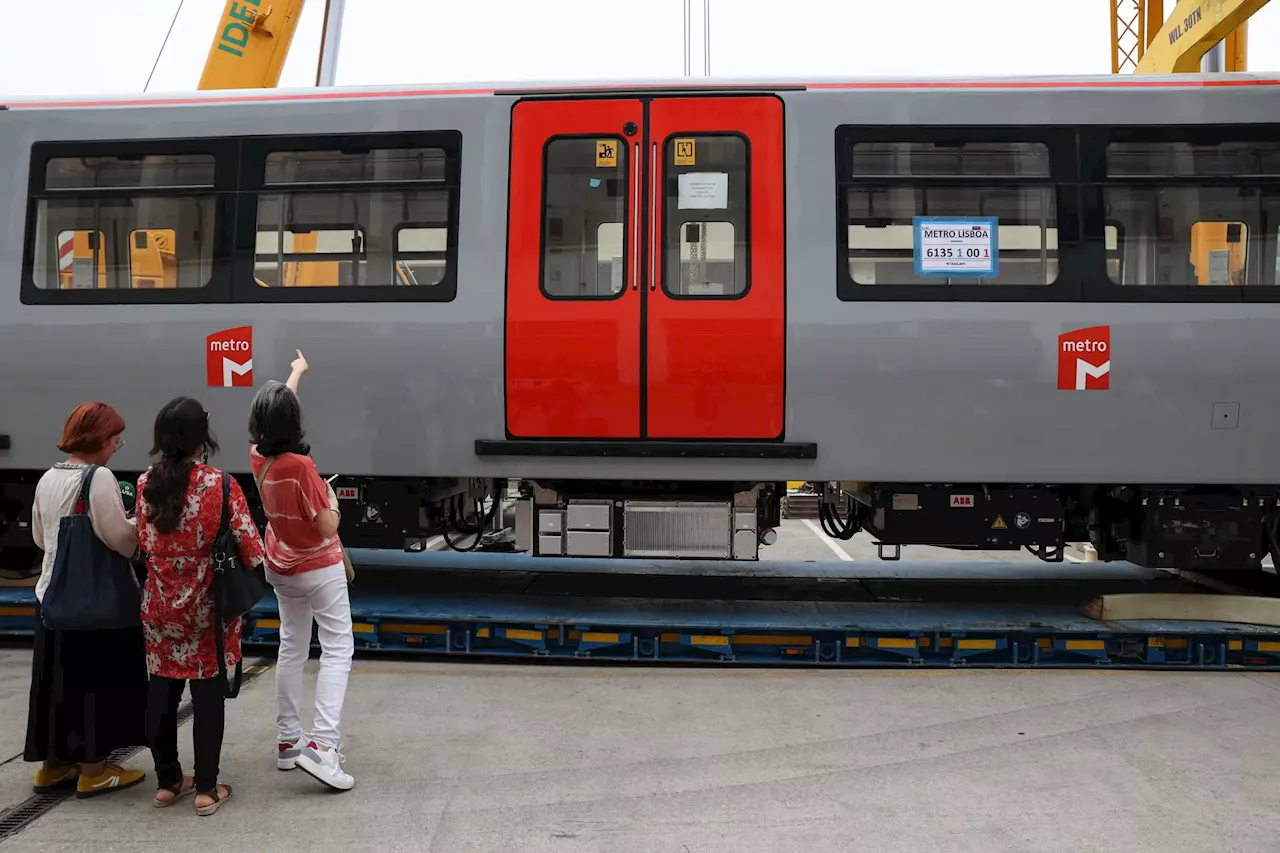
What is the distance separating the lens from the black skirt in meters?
3.61

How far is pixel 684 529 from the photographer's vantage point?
5812 mm

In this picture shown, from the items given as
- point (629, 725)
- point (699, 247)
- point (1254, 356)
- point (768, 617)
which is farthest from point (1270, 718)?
point (699, 247)

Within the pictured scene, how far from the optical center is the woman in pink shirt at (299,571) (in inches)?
145

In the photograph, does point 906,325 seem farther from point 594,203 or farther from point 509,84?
point 509,84

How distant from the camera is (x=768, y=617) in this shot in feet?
18.8

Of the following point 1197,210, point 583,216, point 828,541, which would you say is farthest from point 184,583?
point 828,541

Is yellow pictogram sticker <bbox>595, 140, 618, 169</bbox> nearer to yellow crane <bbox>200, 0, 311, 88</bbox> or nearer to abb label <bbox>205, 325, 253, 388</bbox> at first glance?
abb label <bbox>205, 325, 253, 388</bbox>

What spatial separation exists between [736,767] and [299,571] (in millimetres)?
2009

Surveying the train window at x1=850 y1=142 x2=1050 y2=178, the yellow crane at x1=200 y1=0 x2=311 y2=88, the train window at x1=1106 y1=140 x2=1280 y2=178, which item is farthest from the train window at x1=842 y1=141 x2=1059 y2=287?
the yellow crane at x1=200 y1=0 x2=311 y2=88

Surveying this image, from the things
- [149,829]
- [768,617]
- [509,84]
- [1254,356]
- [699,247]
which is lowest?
[149,829]

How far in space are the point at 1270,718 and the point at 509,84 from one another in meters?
5.34

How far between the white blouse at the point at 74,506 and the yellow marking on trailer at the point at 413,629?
2.28 metres

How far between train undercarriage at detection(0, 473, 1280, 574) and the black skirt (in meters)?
2.40

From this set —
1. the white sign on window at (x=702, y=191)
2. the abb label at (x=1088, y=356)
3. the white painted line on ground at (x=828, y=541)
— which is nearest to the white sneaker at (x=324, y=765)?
the white sign on window at (x=702, y=191)
